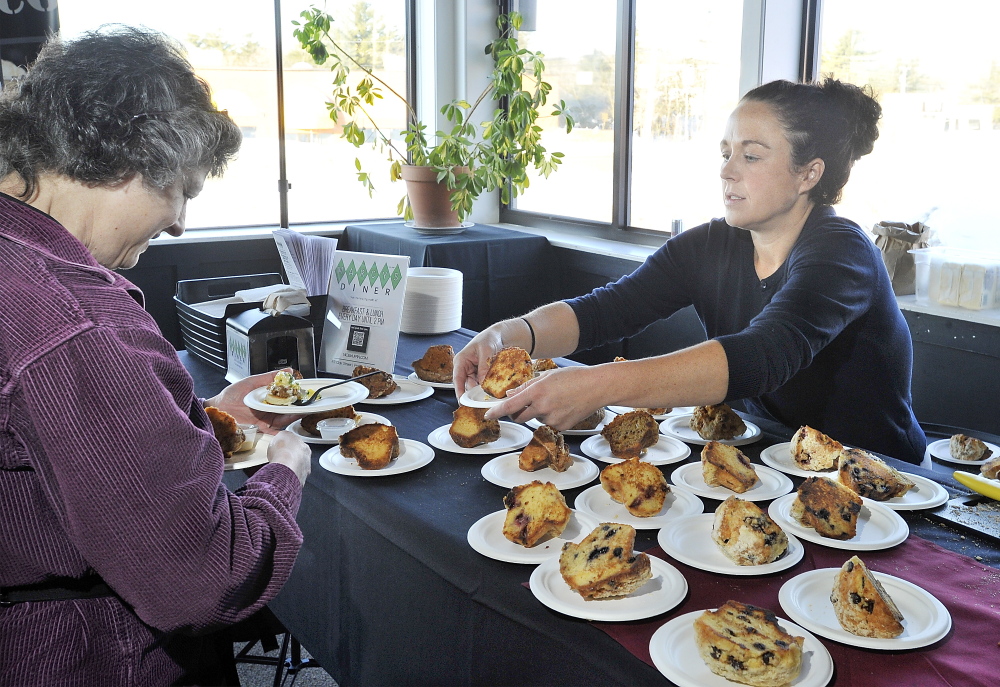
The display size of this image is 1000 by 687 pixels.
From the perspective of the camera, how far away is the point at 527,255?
14.6 feet

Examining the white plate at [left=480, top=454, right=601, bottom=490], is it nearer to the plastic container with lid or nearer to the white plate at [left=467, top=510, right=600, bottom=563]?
the white plate at [left=467, top=510, right=600, bottom=563]

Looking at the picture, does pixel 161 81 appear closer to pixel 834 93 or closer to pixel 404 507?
pixel 404 507

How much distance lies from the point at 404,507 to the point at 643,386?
0.50 metres

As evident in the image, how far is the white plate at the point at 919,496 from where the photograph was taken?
1.40 meters

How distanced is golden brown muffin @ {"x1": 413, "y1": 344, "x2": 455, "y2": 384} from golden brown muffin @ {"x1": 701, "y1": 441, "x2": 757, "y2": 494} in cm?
89

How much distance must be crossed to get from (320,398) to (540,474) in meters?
0.63

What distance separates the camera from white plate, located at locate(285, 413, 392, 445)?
1781 millimetres

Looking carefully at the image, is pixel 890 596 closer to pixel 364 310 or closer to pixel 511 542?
pixel 511 542

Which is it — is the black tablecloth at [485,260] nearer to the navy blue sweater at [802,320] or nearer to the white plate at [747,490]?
the navy blue sweater at [802,320]

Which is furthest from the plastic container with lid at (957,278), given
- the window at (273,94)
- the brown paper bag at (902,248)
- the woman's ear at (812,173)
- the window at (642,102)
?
the window at (273,94)

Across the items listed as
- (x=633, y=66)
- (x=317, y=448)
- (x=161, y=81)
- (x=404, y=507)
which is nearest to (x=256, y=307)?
(x=317, y=448)

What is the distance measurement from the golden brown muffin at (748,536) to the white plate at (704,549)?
1 cm

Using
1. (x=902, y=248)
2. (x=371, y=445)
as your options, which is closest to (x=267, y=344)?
(x=371, y=445)

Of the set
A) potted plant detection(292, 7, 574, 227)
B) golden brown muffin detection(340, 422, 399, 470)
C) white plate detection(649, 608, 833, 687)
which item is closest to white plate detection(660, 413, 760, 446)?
golden brown muffin detection(340, 422, 399, 470)
